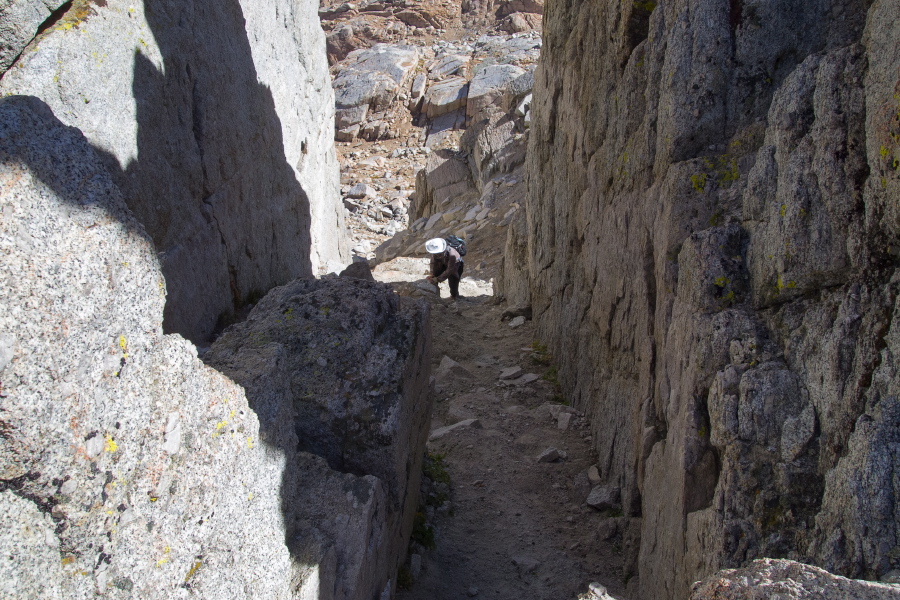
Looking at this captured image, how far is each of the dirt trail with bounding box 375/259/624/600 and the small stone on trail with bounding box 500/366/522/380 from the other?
0.12 metres

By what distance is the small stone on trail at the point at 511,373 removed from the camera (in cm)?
1052

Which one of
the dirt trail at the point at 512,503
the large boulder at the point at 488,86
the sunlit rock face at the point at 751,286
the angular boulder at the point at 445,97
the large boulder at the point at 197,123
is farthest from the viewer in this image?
the angular boulder at the point at 445,97

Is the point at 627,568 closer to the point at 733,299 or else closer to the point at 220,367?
the point at 733,299

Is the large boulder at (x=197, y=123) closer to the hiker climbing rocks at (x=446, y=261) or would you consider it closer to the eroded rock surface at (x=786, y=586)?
the hiker climbing rocks at (x=446, y=261)

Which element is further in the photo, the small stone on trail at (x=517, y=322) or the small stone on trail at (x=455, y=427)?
the small stone on trail at (x=517, y=322)

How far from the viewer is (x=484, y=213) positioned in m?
22.5

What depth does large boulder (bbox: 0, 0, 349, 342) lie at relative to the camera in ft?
19.5

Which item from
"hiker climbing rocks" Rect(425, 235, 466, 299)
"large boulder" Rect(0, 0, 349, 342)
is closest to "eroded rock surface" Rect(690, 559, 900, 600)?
"large boulder" Rect(0, 0, 349, 342)

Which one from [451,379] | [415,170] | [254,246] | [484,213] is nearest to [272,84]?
[254,246]

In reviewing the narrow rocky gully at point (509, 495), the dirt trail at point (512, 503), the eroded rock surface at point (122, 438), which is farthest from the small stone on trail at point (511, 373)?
the eroded rock surface at point (122, 438)

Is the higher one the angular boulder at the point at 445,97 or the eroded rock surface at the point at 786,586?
the angular boulder at the point at 445,97

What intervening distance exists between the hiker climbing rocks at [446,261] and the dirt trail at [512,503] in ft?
14.6

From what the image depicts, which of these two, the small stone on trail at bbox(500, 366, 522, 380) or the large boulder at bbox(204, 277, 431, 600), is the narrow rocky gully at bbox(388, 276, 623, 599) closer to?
the small stone on trail at bbox(500, 366, 522, 380)

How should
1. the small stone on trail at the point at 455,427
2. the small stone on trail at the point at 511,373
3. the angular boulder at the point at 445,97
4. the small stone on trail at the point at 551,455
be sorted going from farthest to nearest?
the angular boulder at the point at 445,97 → the small stone on trail at the point at 511,373 → the small stone on trail at the point at 455,427 → the small stone on trail at the point at 551,455
